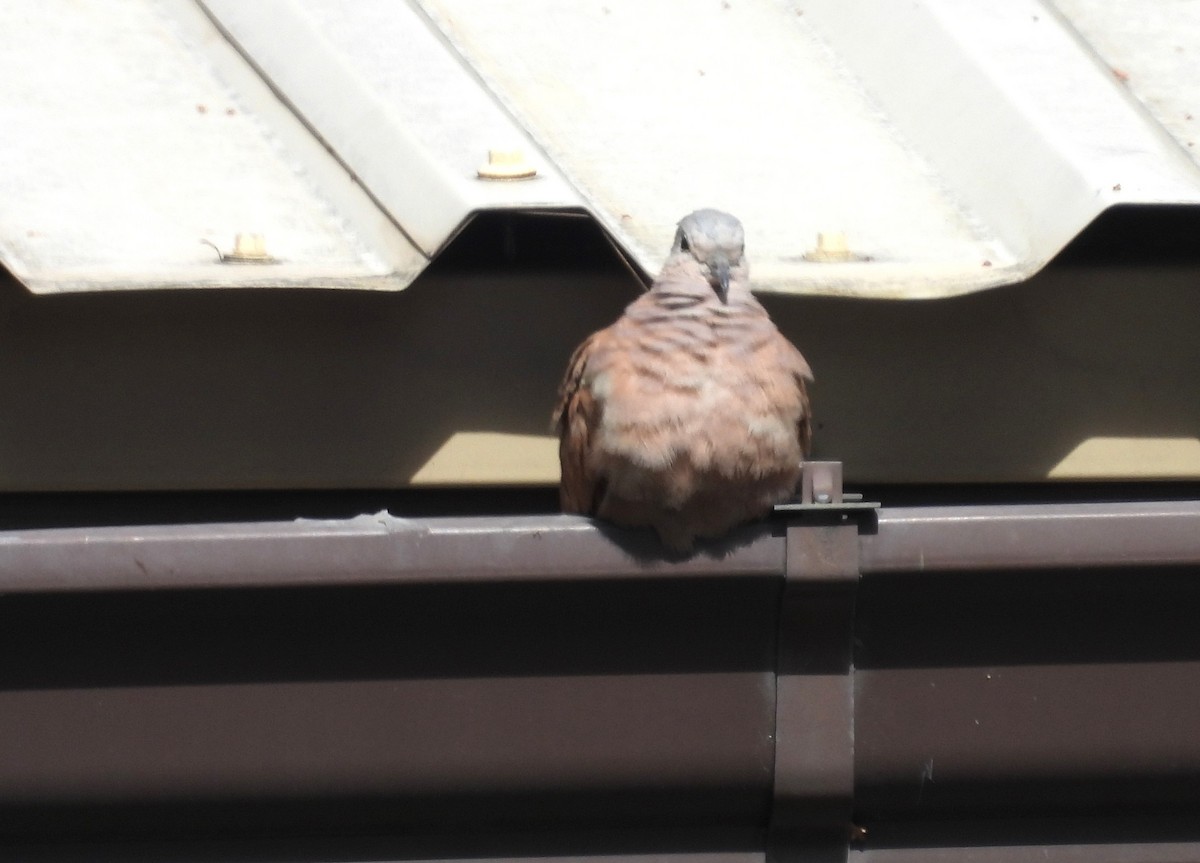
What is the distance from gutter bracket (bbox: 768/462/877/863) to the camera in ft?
7.07

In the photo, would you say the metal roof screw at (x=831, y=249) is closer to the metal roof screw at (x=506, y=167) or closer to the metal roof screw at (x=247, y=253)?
the metal roof screw at (x=506, y=167)

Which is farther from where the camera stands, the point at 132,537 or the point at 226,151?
the point at 226,151

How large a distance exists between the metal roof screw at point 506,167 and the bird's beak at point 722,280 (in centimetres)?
32

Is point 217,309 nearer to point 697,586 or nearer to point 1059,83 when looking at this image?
point 697,586

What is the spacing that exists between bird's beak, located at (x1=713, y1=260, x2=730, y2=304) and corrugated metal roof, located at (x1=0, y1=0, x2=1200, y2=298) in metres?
0.05

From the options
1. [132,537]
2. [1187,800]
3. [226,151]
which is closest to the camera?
[132,537]

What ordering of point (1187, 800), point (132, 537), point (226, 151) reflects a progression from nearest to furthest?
point (132, 537) → point (1187, 800) → point (226, 151)

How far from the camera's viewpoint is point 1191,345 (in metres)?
2.77

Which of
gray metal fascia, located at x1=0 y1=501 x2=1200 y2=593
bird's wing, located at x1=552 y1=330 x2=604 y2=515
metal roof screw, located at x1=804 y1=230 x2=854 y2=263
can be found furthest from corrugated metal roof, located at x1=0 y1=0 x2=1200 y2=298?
gray metal fascia, located at x1=0 y1=501 x2=1200 y2=593

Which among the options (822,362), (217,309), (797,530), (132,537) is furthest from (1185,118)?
(132,537)

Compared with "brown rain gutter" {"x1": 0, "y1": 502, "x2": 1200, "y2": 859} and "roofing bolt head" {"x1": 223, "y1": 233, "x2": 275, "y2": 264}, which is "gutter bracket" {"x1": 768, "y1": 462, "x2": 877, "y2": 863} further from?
"roofing bolt head" {"x1": 223, "y1": 233, "x2": 275, "y2": 264}

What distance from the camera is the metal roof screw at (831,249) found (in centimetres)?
254

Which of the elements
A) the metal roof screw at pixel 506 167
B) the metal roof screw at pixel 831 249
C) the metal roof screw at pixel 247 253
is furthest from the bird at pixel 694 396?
the metal roof screw at pixel 247 253

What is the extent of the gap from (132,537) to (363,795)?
1.53ft
